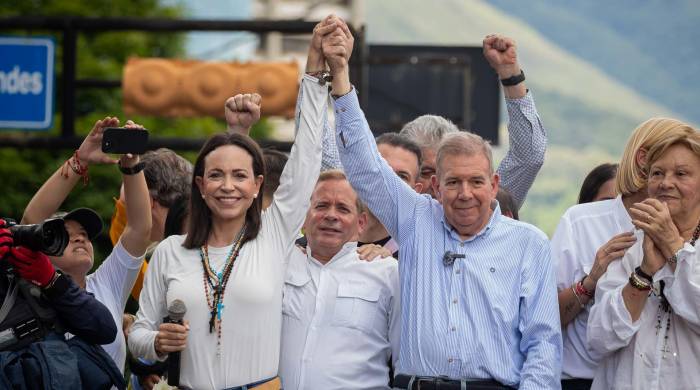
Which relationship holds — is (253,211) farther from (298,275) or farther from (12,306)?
(12,306)

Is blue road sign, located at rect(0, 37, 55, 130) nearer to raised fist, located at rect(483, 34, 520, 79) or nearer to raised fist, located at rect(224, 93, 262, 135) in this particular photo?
raised fist, located at rect(224, 93, 262, 135)

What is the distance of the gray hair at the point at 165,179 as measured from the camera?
6.52 m

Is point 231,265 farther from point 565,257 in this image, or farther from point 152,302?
point 565,257

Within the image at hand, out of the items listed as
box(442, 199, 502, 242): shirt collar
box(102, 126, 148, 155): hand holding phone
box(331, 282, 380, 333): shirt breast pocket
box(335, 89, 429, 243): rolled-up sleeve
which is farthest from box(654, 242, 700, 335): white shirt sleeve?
box(102, 126, 148, 155): hand holding phone

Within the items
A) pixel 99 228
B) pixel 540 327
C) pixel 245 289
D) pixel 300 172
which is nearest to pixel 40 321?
pixel 99 228

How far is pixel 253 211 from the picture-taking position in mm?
5500

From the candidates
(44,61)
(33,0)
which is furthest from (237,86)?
(33,0)

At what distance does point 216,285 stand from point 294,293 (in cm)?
46

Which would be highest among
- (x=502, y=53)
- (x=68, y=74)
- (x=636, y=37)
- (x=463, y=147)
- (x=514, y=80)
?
(x=636, y=37)

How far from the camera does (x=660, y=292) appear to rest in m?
5.34

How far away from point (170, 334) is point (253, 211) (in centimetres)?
68

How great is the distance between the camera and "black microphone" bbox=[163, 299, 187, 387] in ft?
16.8

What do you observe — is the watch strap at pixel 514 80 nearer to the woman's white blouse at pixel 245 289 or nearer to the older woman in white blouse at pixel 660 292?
the older woman in white blouse at pixel 660 292

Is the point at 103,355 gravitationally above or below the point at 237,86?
below
